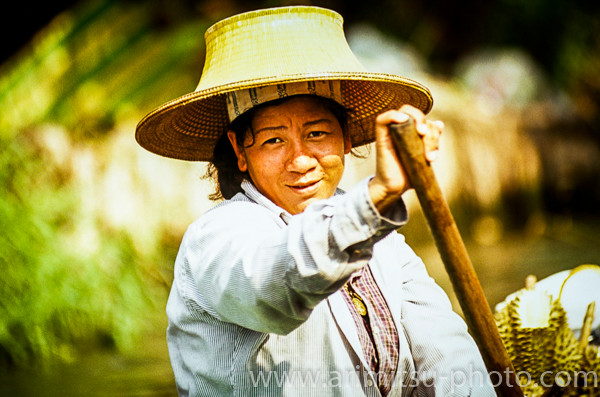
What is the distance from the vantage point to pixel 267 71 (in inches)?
65.4

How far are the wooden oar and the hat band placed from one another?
517 millimetres

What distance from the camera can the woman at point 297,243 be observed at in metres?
1.23

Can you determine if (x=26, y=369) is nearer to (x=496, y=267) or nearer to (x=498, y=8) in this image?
(x=496, y=267)

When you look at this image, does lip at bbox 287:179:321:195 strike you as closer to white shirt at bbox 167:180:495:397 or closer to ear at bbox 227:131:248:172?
white shirt at bbox 167:180:495:397

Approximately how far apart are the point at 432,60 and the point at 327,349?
7721 mm

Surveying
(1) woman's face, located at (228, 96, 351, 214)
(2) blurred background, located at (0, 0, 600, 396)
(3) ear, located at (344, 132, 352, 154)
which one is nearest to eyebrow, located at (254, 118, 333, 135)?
(1) woman's face, located at (228, 96, 351, 214)

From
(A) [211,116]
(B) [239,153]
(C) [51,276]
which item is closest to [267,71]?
(B) [239,153]

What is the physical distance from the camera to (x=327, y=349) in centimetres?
154

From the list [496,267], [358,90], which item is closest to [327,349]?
[358,90]

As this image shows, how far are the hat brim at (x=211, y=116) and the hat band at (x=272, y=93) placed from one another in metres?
0.09

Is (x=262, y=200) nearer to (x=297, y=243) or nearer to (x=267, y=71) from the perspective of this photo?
(x=267, y=71)

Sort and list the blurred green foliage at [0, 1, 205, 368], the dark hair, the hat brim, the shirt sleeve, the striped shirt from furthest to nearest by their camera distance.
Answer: the blurred green foliage at [0, 1, 205, 368] < the hat brim < the dark hair < the striped shirt < the shirt sleeve

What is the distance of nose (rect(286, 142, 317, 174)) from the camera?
1672 millimetres

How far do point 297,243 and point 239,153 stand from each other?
68 cm
